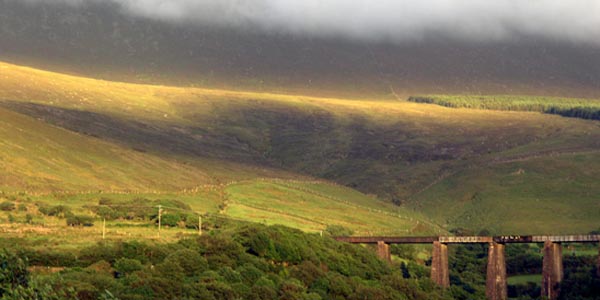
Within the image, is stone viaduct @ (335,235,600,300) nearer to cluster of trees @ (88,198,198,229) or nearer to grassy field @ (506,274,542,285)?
grassy field @ (506,274,542,285)

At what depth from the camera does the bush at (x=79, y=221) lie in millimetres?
124425

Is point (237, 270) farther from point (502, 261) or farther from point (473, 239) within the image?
point (473, 239)

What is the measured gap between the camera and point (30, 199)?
440 ft

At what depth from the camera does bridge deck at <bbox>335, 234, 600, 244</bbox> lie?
135 metres

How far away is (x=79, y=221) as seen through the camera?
412 feet

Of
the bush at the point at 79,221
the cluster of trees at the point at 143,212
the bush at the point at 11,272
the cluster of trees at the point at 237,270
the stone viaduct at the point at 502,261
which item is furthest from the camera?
the cluster of trees at the point at 143,212

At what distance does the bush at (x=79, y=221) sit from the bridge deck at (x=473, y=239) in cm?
3607

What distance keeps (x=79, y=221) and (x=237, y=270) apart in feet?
89.8

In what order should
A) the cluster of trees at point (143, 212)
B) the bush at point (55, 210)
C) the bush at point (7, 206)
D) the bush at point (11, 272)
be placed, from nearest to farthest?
the bush at point (11, 272)
the bush at point (7, 206)
the bush at point (55, 210)
the cluster of trees at point (143, 212)

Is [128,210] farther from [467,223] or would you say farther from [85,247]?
[467,223]

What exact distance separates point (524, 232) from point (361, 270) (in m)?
64.1

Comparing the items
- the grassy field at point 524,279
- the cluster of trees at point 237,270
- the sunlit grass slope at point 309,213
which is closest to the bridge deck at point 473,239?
the cluster of trees at point 237,270

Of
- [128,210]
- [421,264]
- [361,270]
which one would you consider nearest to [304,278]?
[361,270]

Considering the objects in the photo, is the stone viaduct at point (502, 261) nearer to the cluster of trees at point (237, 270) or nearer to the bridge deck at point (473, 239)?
the bridge deck at point (473, 239)
